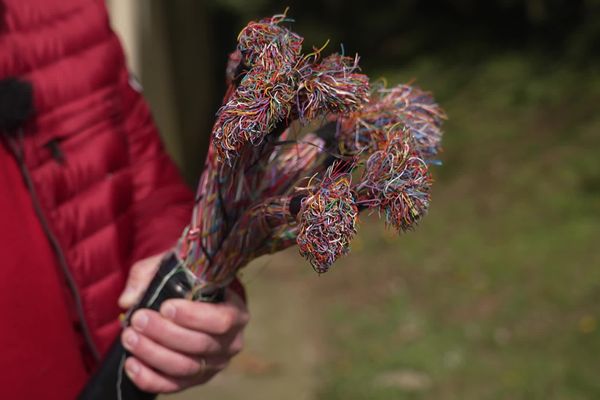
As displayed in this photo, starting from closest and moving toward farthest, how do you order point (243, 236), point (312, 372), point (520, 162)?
point (243, 236) → point (312, 372) → point (520, 162)

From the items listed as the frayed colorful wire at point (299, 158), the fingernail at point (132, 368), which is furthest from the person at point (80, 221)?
the frayed colorful wire at point (299, 158)

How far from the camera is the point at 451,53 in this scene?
788 centimetres

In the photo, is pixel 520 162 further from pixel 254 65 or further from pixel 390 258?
pixel 254 65

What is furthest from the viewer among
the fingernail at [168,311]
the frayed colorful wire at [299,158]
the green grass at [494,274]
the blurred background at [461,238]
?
the blurred background at [461,238]

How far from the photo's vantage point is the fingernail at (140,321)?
147 centimetres

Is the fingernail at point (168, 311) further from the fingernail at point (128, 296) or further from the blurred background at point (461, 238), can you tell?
the blurred background at point (461, 238)

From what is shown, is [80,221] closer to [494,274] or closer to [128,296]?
[128,296]

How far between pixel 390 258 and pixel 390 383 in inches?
51.3

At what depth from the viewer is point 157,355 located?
147 cm

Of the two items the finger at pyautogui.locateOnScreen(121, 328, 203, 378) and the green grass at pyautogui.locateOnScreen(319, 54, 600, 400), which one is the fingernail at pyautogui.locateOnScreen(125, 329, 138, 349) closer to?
the finger at pyautogui.locateOnScreen(121, 328, 203, 378)

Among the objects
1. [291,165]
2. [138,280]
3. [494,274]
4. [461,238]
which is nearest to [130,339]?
[138,280]

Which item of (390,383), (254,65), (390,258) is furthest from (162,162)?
(390,258)

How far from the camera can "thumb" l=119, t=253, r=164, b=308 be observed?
5.26ft

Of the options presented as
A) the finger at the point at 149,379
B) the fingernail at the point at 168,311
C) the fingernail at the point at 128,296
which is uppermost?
the fingernail at the point at 168,311
